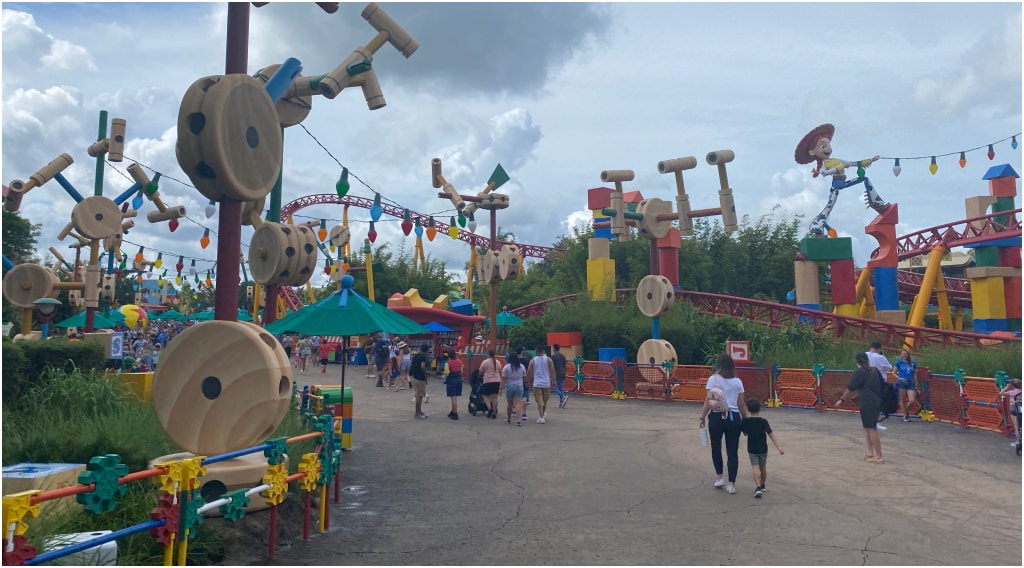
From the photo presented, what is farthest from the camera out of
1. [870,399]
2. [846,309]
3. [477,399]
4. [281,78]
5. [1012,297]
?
[1012,297]

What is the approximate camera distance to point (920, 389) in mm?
13305

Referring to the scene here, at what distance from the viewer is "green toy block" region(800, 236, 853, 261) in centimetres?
2473

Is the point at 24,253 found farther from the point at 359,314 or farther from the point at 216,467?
the point at 216,467

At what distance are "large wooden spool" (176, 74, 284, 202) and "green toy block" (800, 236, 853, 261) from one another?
22708 mm

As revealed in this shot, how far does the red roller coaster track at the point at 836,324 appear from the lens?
746 inches

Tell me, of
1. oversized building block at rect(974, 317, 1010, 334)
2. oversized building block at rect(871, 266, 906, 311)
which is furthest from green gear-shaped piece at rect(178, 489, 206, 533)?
oversized building block at rect(974, 317, 1010, 334)

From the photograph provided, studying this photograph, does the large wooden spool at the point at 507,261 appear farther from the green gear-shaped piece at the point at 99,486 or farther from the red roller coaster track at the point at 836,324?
the green gear-shaped piece at the point at 99,486

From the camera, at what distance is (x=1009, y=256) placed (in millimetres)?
25875

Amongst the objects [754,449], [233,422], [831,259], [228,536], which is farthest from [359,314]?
[831,259]

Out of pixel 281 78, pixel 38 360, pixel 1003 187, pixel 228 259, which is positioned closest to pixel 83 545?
pixel 228 259

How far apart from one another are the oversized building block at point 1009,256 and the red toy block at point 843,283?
616 centimetres

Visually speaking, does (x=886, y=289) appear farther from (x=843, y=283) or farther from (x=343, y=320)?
(x=343, y=320)

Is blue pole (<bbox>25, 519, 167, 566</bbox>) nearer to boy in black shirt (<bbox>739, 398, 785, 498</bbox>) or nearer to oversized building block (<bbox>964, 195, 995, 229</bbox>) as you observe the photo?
boy in black shirt (<bbox>739, 398, 785, 498</bbox>)

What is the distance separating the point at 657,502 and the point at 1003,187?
1065 inches
